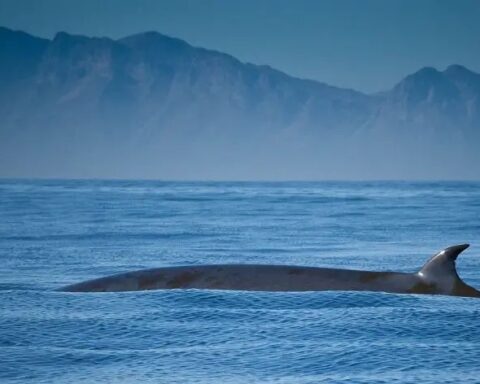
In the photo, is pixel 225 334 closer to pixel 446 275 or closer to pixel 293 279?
pixel 293 279

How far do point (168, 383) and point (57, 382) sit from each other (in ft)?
2.83

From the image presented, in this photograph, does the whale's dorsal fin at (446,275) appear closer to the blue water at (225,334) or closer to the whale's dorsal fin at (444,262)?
the whale's dorsal fin at (444,262)

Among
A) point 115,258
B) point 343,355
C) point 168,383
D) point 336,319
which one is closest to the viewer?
point 168,383

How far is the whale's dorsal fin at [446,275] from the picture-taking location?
39.8ft

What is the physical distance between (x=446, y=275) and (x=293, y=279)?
6.43ft

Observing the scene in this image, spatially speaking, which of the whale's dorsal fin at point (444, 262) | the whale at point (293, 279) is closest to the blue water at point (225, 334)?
the whale at point (293, 279)

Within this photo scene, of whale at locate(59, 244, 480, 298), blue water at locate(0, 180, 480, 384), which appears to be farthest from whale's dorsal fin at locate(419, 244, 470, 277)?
blue water at locate(0, 180, 480, 384)

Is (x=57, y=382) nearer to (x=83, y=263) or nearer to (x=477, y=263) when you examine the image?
(x=83, y=263)

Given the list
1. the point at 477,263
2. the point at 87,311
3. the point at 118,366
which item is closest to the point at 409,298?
the point at 87,311

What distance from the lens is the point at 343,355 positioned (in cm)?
869

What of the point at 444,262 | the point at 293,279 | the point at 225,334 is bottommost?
the point at 225,334

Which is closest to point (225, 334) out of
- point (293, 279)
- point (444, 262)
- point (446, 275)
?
point (293, 279)

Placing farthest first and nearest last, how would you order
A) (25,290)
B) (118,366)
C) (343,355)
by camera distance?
(25,290)
(343,355)
(118,366)

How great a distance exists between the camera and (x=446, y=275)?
40.4 feet
